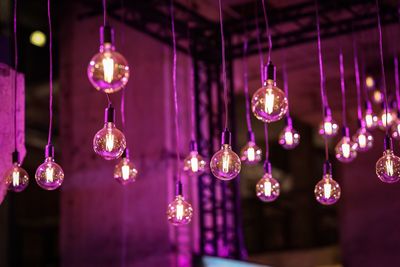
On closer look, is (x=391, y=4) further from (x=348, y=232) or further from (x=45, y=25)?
(x=45, y=25)

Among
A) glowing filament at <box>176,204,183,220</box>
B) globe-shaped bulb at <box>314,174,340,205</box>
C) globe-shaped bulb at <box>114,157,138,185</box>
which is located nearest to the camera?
glowing filament at <box>176,204,183,220</box>

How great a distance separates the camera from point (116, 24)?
32.9ft

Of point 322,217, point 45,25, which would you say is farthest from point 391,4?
point 322,217

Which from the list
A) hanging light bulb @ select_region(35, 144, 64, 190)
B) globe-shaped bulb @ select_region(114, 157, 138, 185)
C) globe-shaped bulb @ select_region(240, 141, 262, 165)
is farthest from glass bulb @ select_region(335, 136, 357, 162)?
hanging light bulb @ select_region(35, 144, 64, 190)

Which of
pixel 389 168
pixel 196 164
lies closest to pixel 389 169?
pixel 389 168

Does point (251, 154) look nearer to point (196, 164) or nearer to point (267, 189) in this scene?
point (267, 189)

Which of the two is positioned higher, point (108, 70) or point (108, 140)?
point (108, 70)

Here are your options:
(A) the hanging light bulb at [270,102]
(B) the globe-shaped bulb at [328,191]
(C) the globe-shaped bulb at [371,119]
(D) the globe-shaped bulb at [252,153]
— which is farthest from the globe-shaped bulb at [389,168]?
(C) the globe-shaped bulb at [371,119]

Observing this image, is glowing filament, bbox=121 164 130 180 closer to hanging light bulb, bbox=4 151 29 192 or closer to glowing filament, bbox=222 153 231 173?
hanging light bulb, bbox=4 151 29 192

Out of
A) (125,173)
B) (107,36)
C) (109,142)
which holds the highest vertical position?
(107,36)

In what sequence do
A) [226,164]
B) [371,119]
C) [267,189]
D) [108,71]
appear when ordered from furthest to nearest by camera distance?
[371,119], [267,189], [226,164], [108,71]

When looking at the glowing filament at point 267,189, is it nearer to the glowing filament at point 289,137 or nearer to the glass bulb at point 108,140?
the glowing filament at point 289,137

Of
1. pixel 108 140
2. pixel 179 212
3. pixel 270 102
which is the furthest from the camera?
pixel 179 212

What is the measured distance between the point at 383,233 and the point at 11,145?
7.43 metres
